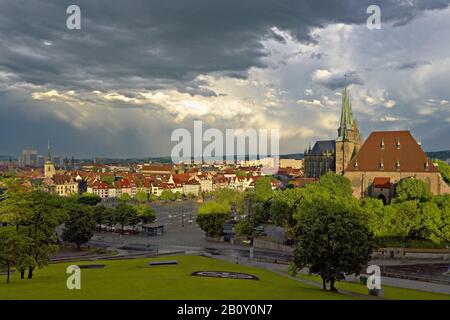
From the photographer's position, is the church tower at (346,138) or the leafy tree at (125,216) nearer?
the leafy tree at (125,216)

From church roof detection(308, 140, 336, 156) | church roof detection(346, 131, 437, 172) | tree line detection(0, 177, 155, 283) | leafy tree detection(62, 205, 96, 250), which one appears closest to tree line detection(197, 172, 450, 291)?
church roof detection(346, 131, 437, 172)

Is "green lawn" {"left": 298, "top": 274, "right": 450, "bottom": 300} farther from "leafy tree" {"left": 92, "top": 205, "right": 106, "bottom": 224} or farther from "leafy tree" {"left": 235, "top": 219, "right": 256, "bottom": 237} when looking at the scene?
"leafy tree" {"left": 92, "top": 205, "right": 106, "bottom": 224}

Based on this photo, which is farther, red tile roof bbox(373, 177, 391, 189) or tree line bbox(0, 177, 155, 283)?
red tile roof bbox(373, 177, 391, 189)

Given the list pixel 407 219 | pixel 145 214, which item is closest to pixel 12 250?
pixel 407 219

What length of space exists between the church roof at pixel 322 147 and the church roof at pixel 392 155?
214ft

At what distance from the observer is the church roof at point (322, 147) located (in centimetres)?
18007

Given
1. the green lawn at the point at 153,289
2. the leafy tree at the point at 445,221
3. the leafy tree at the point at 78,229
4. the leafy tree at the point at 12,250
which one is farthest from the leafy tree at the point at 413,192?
the leafy tree at the point at 12,250

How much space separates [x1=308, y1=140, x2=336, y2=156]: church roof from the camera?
180075mm

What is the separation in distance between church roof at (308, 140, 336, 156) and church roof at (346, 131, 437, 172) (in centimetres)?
6528

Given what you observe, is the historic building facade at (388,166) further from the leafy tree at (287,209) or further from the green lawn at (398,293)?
the green lawn at (398,293)

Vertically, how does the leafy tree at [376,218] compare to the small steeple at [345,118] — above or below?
below
